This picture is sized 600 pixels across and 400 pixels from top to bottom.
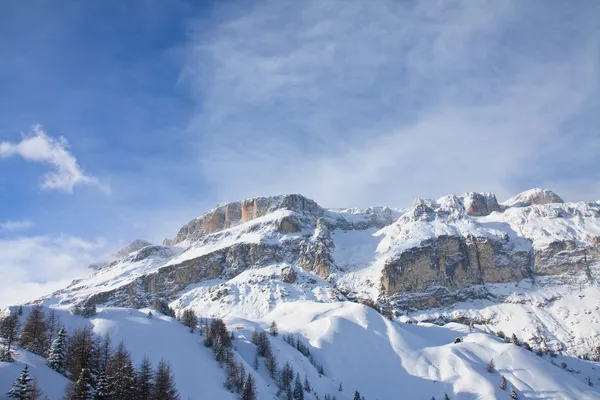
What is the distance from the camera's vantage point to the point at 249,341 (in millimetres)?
140125

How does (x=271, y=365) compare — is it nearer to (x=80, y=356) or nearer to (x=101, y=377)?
(x=80, y=356)

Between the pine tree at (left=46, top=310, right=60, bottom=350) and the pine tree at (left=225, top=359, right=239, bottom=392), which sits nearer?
the pine tree at (left=225, top=359, right=239, bottom=392)

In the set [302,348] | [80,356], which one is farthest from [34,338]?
[302,348]

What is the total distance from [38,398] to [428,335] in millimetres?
151240

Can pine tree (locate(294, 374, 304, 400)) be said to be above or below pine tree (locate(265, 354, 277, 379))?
below

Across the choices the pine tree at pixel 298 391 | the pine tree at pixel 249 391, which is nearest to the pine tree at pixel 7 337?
the pine tree at pixel 249 391

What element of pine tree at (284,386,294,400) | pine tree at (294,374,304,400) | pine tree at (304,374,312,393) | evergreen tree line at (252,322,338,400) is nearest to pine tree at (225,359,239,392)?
evergreen tree line at (252,322,338,400)

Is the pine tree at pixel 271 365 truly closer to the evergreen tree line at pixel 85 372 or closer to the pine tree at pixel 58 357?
the evergreen tree line at pixel 85 372

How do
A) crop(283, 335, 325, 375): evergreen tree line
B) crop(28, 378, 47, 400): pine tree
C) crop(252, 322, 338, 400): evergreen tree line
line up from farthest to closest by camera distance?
crop(283, 335, 325, 375): evergreen tree line < crop(252, 322, 338, 400): evergreen tree line < crop(28, 378, 47, 400): pine tree

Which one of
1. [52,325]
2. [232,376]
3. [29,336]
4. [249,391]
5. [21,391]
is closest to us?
[21,391]

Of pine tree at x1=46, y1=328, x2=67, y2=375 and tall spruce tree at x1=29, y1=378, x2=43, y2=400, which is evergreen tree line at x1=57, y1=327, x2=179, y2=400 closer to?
pine tree at x1=46, y1=328, x2=67, y2=375

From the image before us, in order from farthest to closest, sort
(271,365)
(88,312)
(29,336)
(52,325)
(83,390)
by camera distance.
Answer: (88,312) → (271,365) → (52,325) → (29,336) → (83,390)

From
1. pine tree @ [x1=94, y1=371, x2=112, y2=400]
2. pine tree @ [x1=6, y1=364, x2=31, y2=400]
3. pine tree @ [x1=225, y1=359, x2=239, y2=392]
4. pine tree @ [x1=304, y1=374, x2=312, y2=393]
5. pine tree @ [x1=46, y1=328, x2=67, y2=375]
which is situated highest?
pine tree @ [x1=46, y1=328, x2=67, y2=375]

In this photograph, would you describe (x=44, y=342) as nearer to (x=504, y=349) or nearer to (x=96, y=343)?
(x=96, y=343)
